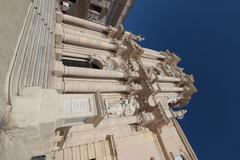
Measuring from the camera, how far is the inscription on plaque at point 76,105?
262 inches

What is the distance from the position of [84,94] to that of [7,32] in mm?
4015

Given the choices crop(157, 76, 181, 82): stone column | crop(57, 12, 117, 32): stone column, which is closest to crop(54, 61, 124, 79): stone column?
crop(57, 12, 117, 32): stone column

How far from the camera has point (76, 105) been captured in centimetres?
686

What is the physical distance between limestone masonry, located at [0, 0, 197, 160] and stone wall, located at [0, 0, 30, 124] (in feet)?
0.44

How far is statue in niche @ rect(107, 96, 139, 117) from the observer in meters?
11.2

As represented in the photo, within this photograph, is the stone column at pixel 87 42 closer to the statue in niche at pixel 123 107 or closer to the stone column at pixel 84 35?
the stone column at pixel 84 35

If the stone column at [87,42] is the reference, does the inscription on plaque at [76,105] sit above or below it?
below

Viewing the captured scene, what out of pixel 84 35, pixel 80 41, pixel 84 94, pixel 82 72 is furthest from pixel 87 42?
pixel 84 94

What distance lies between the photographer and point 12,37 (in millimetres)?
4359

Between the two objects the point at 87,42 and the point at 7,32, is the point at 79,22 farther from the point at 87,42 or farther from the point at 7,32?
the point at 7,32

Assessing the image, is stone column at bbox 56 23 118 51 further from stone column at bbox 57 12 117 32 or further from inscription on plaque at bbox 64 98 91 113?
inscription on plaque at bbox 64 98 91 113

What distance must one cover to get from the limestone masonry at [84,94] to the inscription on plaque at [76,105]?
0.03 meters

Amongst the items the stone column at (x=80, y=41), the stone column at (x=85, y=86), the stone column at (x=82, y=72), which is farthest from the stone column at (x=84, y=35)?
the stone column at (x=85, y=86)

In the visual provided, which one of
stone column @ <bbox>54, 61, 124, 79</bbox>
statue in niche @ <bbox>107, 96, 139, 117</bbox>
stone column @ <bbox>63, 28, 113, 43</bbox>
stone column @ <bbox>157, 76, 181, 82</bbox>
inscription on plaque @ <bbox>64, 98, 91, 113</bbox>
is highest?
stone column @ <bbox>63, 28, 113, 43</bbox>
